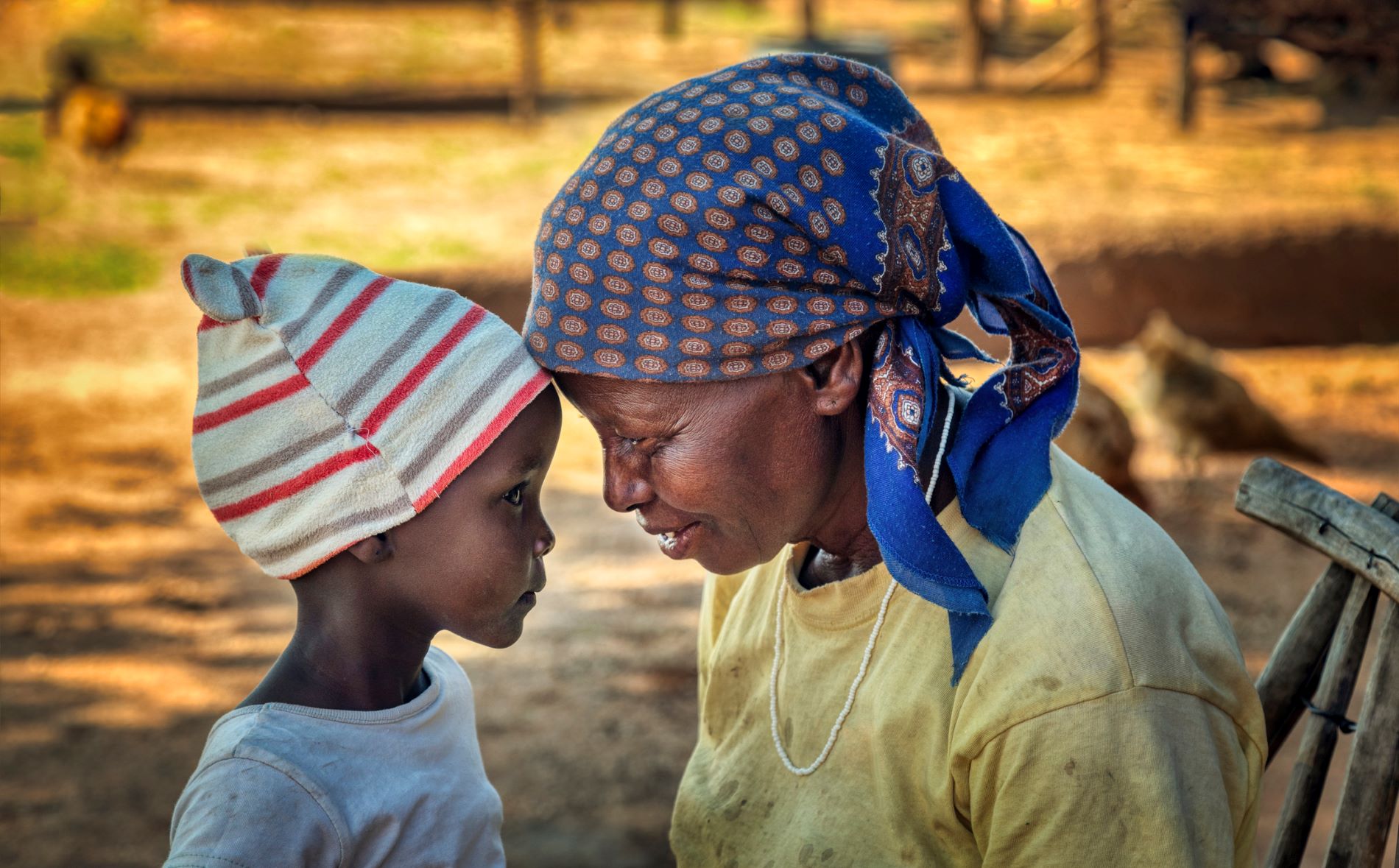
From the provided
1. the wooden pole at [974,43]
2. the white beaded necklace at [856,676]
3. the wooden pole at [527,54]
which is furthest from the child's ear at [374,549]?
the wooden pole at [974,43]

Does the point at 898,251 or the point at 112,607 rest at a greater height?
the point at 898,251

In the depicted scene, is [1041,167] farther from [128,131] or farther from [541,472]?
[541,472]

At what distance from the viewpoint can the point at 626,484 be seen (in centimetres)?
185

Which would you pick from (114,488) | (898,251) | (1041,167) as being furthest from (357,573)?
(1041,167)

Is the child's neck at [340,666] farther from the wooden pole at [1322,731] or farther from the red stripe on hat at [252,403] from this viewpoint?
the wooden pole at [1322,731]

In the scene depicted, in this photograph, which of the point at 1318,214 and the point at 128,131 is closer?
the point at 1318,214

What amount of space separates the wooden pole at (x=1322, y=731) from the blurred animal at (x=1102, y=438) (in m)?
3.47

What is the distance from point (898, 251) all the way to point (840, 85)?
27 centimetres

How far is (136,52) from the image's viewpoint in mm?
16609

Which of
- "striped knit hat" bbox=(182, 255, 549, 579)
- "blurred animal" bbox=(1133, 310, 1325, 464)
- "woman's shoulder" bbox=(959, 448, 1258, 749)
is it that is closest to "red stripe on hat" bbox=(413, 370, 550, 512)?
"striped knit hat" bbox=(182, 255, 549, 579)

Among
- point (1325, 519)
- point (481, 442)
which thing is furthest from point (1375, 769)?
point (481, 442)

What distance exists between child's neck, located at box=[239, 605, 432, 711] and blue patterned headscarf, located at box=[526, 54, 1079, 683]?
49 centimetres

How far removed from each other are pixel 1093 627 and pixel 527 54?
1268cm

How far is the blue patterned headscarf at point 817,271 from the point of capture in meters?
1.64
